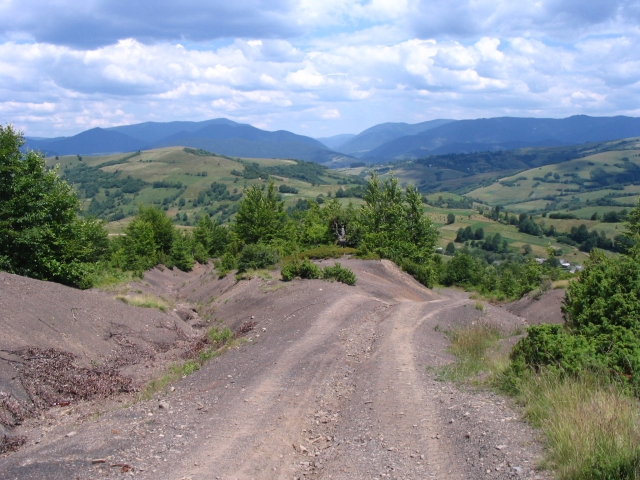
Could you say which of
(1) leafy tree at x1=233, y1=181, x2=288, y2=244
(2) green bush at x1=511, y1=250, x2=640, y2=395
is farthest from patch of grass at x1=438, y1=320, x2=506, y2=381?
(1) leafy tree at x1=233, y1=181, x2=288, y2=244

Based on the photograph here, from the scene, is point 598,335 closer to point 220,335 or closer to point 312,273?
point 220,335

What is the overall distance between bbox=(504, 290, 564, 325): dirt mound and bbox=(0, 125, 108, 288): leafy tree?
74.2 feet

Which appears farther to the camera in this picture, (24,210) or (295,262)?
(295,262)

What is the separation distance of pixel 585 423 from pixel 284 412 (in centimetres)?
519

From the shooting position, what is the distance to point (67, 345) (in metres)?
13.6

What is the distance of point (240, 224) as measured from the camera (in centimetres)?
4441

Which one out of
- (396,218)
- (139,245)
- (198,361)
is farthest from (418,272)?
(139,245)

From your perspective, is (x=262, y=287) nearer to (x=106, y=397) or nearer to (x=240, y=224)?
(x=106, y=397)

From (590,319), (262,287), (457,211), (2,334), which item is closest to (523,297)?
(262,287)

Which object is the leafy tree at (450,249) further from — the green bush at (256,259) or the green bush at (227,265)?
the green bush at (256,259)

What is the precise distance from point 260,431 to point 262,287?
15.1 meters

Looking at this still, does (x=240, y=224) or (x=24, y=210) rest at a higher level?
(x=24, y=210)

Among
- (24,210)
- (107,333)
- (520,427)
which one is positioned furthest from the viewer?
(24,210)

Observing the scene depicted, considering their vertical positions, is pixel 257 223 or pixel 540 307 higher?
pixel 257 223
